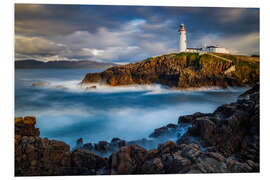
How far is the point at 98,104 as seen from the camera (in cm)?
312

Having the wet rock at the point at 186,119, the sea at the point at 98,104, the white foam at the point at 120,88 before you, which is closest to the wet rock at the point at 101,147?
the sea at the point at 98,104

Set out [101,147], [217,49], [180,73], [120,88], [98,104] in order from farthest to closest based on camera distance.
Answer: [180,73]
[120,88]
[217,49]
[98,104]
[101,147]

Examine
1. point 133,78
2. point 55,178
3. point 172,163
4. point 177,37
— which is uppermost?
point 177,37

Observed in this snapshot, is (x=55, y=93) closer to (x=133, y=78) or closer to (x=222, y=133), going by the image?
(x=133, y=78)

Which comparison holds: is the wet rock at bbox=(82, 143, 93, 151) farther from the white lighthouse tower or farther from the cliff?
the white lighthouse tower

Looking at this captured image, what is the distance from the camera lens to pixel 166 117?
3.22 metres

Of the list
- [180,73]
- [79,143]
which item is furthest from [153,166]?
[180,73]

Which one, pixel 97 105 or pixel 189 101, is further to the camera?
pixel 189 101

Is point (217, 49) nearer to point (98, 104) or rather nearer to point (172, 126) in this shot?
point (172, 126)

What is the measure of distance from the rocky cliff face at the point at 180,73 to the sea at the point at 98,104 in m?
0.15

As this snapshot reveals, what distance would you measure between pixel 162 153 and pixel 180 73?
1.89 meters

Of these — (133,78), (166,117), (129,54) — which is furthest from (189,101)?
(129,54)
